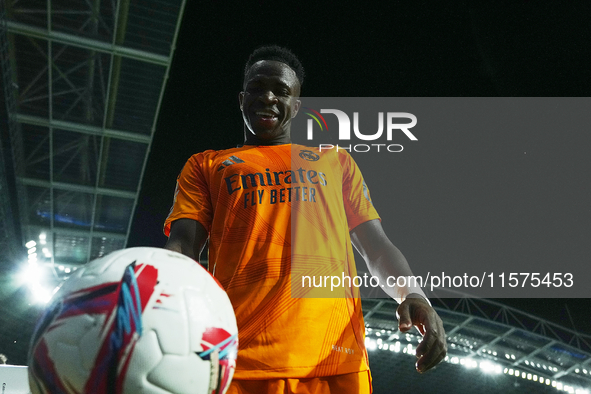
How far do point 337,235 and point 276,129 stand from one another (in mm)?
594

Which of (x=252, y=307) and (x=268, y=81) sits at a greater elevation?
(x=268, y=81)

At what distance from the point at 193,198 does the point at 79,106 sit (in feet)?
26.3

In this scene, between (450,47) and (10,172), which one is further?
(10,172)

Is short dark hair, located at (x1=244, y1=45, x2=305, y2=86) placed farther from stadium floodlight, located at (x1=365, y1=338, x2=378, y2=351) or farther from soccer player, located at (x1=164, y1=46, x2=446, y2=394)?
stadium floodlight, located at (x1=365, y1=338, x2=378, y2=351)

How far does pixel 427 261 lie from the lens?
11594mm

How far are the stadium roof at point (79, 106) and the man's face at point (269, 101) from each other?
545 cm

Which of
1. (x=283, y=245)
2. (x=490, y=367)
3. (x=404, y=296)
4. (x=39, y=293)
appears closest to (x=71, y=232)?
(x=39, y=293)

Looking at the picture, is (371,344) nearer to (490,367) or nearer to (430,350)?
(490,367)

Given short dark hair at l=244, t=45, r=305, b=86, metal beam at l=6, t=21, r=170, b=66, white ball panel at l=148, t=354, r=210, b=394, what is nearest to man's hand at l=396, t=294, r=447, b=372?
white ball panel at l=148, t=354, r=210, b=394

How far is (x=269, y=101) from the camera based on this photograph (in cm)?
226

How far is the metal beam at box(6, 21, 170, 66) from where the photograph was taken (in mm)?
7609

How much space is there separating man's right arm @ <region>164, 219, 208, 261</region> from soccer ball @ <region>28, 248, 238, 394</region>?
0.55 meters

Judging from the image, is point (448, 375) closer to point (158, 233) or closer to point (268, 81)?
point (158, 233)

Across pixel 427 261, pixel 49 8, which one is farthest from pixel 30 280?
pixel 427 261
